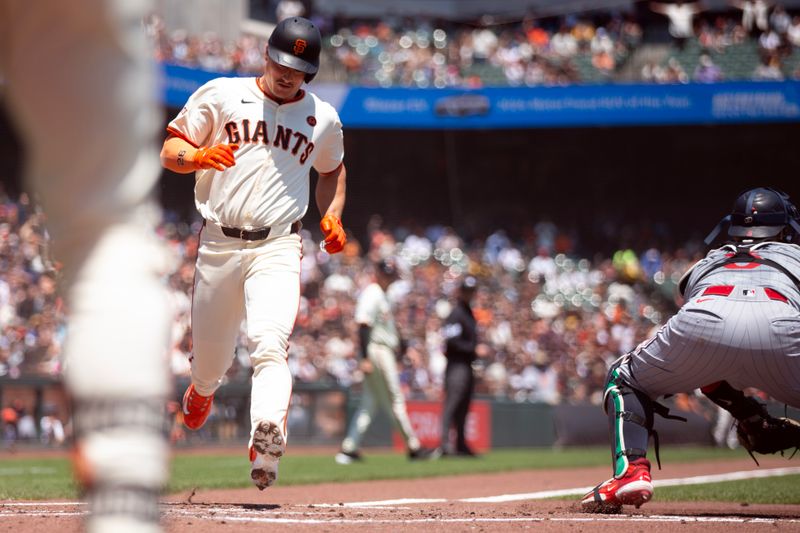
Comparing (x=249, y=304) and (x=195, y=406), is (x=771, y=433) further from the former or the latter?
(x=195, y=406)

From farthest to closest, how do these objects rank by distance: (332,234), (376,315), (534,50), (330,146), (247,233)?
(534,50) < (376,315) < (330,146) < (332,234) < (247,233)

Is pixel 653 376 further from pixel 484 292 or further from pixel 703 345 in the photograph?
pixel 484 292

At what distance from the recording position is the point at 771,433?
6.36m

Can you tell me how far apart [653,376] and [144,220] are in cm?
407

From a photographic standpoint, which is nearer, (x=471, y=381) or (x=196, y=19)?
(x=471, y=381)

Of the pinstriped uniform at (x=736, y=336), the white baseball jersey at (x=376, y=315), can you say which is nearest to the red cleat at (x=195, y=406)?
the pinstriped uniform at (x=736, y=336)

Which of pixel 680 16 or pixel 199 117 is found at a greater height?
pixel 680 16

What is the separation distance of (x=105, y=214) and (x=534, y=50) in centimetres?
2955

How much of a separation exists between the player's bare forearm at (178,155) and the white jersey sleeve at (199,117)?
0.08 meters

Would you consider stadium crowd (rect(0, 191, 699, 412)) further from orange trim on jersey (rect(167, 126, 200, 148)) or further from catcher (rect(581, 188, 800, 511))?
catcher (rect(581, 188, 800, 511))

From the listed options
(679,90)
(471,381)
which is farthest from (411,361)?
(679,90)

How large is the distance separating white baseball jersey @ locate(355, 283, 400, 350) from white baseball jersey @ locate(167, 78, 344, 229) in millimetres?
6733

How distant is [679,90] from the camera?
95.8 feet

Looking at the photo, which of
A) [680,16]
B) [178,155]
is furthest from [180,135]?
[680,16]
